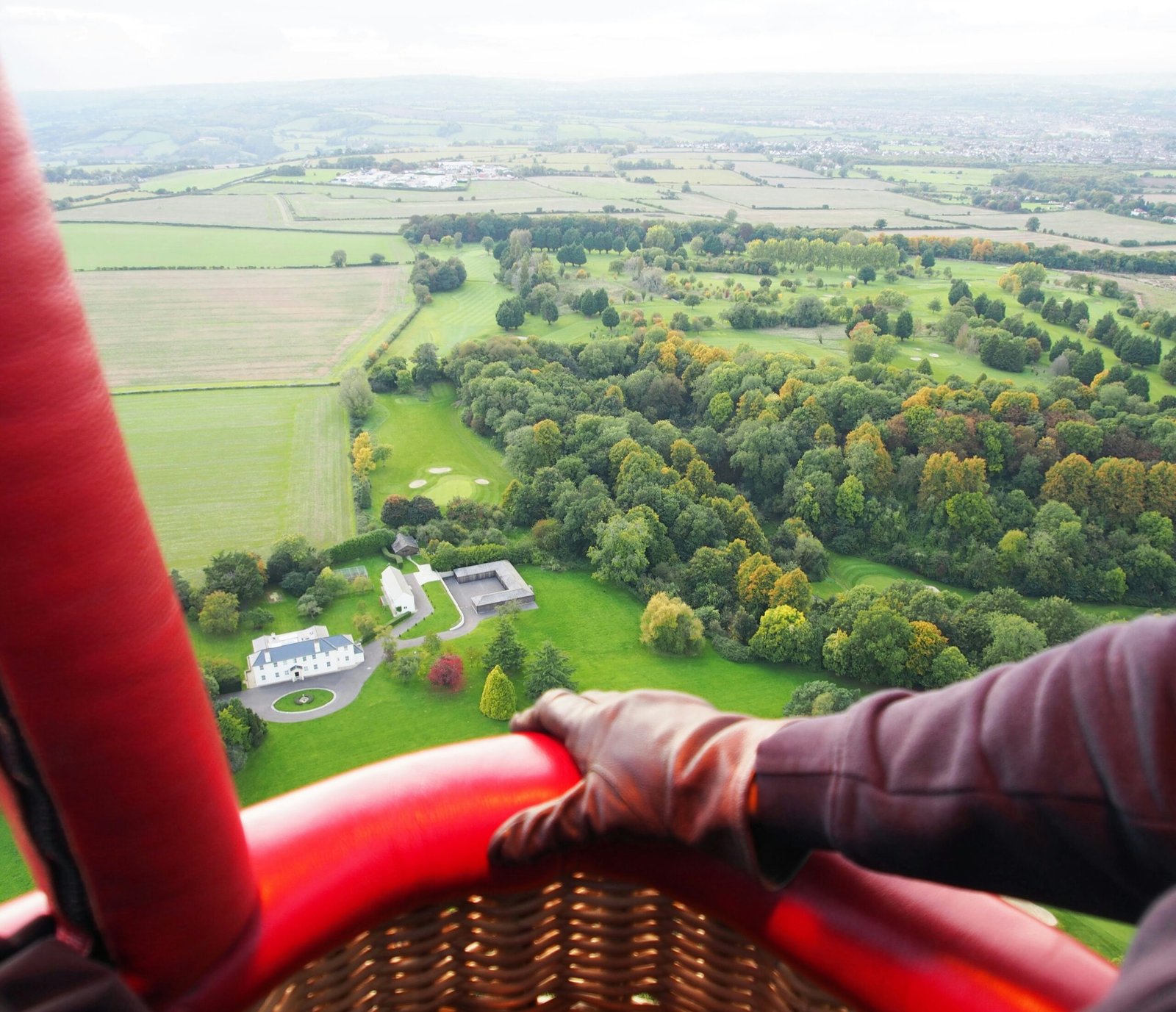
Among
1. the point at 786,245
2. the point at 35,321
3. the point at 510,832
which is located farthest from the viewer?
the point at 786,245

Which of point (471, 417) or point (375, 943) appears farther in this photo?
point (471, 417)

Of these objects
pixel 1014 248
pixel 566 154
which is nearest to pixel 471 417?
pixel 1014 248

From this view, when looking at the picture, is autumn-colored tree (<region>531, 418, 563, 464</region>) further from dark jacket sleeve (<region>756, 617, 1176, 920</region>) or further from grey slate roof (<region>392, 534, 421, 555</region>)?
dark jacket sleeve (<region>756, 617, 1176, 920</region>)

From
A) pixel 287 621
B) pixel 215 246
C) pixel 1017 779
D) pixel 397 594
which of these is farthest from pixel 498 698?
pixel 215 246

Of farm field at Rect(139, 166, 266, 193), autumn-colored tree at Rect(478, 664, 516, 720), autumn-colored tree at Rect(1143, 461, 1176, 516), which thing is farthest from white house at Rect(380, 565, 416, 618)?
farm field at Rect(139, 166, 266, 193)

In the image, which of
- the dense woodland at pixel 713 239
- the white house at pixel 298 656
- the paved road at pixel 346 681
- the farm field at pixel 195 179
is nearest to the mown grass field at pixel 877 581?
the paved road at pixel 346 681

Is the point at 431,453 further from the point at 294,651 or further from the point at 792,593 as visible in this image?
the point at 792,593

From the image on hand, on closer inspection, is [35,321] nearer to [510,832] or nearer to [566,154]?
[510,832]
